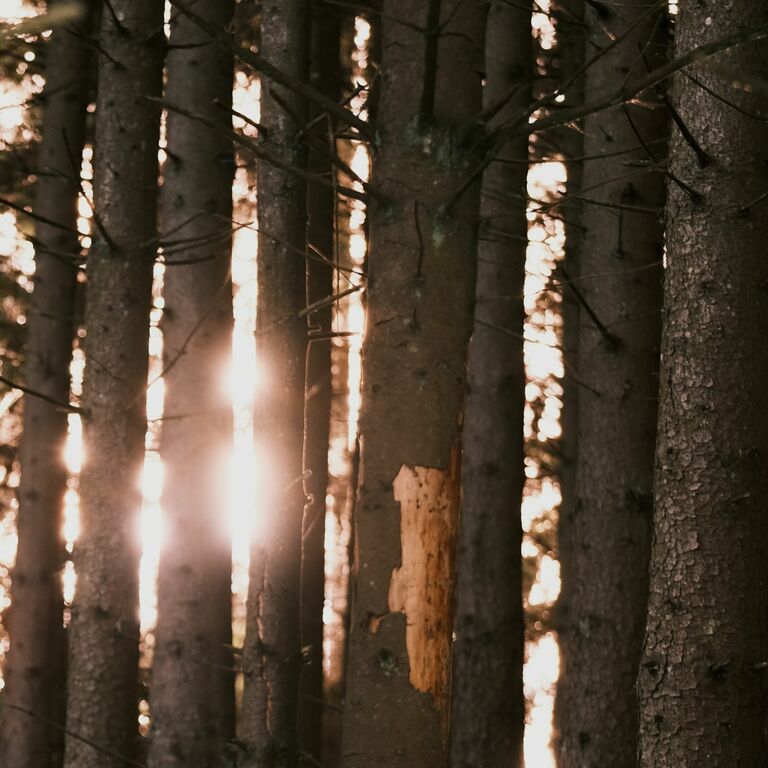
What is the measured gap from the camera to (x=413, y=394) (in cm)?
461

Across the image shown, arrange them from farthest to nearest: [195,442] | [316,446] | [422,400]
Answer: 1. [316,446]
2. [195,442]
3. [422,400]

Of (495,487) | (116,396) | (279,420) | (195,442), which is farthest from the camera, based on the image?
(495,487)

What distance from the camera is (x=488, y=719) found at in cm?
813

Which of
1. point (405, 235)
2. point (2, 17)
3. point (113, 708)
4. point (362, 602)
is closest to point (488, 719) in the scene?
point (113, 708)

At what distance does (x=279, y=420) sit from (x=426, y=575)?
1.17 meters

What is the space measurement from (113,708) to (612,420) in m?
3.16

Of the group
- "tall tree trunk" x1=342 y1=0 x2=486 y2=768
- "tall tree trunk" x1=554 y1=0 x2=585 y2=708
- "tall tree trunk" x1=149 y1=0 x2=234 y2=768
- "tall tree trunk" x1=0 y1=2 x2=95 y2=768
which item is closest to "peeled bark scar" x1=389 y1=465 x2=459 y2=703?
"tall tree trunk" x1=342 y1=0 x2=486 y2=768

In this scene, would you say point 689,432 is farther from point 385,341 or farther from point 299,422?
point 299,422

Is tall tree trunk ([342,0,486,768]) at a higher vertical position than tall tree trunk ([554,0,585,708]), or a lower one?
lower

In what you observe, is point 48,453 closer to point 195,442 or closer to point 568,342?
point 195,442

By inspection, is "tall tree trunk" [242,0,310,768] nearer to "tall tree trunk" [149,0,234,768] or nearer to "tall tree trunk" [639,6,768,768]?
"tall tree trunk" [639,6,768,768]

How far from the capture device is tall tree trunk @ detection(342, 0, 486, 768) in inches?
175

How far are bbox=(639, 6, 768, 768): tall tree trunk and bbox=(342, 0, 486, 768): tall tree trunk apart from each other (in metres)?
0.87

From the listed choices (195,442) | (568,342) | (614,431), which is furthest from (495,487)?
(568,342)
